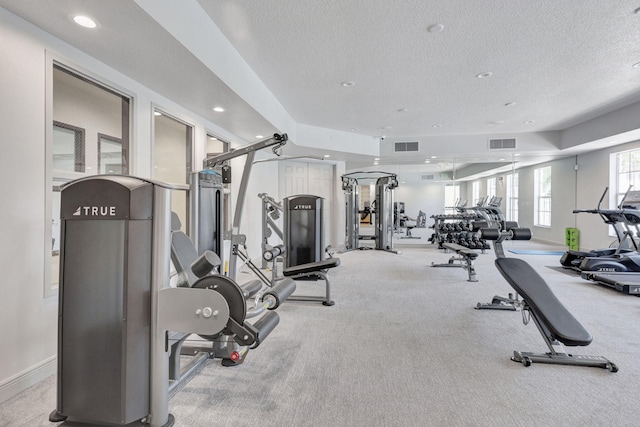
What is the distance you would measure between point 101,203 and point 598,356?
3.39 m

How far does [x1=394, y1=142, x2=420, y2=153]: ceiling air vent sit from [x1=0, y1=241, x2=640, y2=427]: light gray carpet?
4912 millimetres

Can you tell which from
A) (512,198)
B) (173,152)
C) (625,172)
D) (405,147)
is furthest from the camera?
(512,198)

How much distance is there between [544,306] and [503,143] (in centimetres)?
613

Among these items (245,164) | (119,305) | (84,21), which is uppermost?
(84,21)

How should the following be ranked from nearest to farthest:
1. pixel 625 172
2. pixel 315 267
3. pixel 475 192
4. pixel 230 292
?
pixel 230 292 → pixel 315 267 → pixel 625 172 → pixel 475 192

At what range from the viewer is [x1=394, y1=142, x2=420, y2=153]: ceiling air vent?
777cm

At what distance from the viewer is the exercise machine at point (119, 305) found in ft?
4.75

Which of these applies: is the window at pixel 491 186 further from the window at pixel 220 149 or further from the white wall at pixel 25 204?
the white wall at pixel 25 204

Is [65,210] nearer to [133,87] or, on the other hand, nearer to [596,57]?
[133,87]

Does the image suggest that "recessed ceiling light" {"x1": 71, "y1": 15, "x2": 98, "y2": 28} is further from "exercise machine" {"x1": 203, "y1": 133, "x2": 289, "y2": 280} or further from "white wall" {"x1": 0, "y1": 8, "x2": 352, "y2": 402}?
"exercise machine" {"x1": 203, "y1": 133, "x2": 289, "y2": 280}

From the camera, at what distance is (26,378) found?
203 cm

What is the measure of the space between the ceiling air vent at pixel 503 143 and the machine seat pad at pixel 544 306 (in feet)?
18.2

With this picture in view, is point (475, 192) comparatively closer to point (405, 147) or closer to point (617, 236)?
point (405, 147)

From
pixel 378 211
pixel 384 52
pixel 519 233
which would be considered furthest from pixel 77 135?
pixel 378 211
